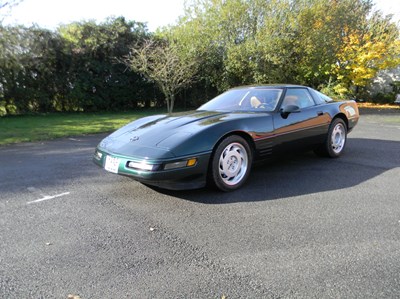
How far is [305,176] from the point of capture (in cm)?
432

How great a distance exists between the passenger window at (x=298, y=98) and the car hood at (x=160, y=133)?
0.86 meters

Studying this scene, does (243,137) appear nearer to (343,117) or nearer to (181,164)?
(181,164)

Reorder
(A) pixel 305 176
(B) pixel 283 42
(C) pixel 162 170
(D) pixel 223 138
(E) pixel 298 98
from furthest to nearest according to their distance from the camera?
(B) pixel 283 42 < (E) pixel 298 98 < (A) pixel 305 176 < (D) pixel 223 138 < (C) pixel 162 170

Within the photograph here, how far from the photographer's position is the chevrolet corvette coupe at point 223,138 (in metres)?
3.26

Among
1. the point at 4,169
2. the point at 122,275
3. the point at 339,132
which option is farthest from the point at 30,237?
the point at 339,132

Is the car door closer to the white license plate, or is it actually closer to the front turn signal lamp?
the front turn signal lamp

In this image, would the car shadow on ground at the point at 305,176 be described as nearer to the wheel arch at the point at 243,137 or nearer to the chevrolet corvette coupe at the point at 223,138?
the chevrolet corvette coupe at the point at 223,138

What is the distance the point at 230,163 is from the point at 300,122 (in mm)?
1419

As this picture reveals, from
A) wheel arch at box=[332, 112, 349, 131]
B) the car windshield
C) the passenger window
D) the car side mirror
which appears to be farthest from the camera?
wheel arch at box=[332, 112, 349, 131]

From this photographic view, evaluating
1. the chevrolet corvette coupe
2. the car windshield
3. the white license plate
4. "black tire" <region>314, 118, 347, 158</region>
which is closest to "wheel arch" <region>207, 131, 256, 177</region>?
the chevrolet corvette coupe

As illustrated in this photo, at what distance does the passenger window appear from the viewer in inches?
178

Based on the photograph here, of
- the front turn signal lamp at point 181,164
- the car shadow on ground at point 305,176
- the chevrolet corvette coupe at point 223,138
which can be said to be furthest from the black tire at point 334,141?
the front turn signal lamp at point 181,164

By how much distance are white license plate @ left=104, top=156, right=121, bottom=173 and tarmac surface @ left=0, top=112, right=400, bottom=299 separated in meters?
0.35

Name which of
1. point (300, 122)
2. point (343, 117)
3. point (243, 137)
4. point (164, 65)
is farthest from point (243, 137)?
point (164, 65)
